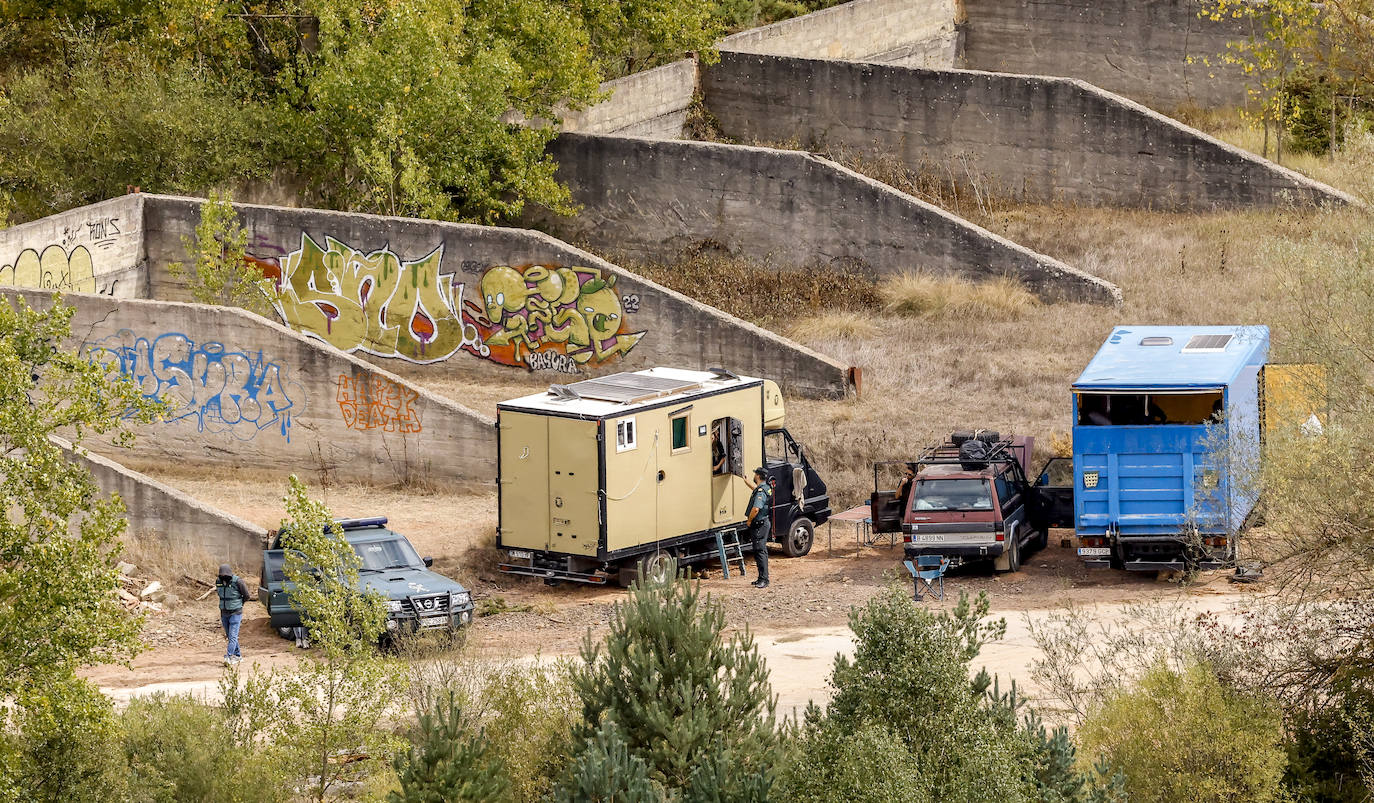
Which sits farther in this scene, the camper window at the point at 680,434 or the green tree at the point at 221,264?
the green tree at the point at 221,264

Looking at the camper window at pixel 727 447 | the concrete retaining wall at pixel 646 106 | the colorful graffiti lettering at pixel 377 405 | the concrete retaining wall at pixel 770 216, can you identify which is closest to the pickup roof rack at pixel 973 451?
the camper window at pixel 727 447

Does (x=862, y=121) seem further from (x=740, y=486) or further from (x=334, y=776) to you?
(x=334, y=776)

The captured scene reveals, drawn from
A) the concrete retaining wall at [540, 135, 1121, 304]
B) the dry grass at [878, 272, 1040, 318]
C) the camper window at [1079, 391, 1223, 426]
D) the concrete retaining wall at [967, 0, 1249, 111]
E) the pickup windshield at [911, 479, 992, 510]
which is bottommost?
the pickup windshield at [911, 479, 992, 510]

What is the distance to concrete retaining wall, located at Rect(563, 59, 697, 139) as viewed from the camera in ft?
130

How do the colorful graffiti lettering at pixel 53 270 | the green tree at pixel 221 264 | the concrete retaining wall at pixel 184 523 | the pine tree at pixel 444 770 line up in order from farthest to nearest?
the green tree at pixel 221 264, the colorful graffiti lettering at pixel 53 270, the concrete retaining wall at pixel 184 523, the pine tree at pixel 444 770

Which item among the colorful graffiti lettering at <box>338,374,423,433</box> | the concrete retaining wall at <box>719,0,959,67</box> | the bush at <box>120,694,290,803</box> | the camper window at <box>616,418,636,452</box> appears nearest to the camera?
the bush at <box>120,694,290,803</box>

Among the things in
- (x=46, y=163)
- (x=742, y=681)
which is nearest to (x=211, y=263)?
(x=46, y=163)

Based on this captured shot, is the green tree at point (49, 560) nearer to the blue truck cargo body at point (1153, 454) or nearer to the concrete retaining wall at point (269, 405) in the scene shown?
the concrete retaining wall at point (269, 405)

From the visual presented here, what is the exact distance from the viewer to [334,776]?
18.0 meters

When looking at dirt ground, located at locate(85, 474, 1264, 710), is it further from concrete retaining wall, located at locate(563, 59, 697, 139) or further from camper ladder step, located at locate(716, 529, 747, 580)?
concrete retaining wall, located at locate(563, 59, 697, 139)

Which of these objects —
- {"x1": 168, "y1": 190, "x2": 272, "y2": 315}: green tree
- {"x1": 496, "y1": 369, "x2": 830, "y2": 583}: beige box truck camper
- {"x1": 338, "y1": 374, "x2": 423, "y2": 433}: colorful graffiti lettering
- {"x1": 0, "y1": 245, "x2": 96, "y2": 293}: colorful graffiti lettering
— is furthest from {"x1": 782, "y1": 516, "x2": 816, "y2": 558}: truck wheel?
{"x1": 0, "y1": 245, "x2": 96, "y2": 293}: colorful graffiti lettering

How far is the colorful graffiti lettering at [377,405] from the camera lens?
96.3 ft

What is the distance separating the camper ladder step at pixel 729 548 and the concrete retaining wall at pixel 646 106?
46.9ft

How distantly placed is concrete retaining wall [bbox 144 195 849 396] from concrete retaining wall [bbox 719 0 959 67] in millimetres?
11456
